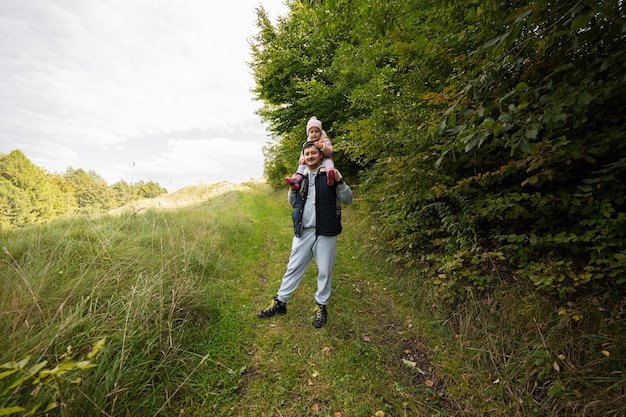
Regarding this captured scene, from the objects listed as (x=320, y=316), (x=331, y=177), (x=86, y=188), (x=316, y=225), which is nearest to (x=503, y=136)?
(x=331, y=177)

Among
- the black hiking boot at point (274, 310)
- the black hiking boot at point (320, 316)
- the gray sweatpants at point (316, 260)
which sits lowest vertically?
the black hiking boot at point (320, 316)

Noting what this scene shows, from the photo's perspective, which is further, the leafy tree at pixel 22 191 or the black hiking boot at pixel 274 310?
the leafy tree at pixel 22 191

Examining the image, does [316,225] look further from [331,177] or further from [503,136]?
[503,136]

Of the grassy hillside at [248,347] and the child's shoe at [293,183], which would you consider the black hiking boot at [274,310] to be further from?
the child's shoe at [293,183]

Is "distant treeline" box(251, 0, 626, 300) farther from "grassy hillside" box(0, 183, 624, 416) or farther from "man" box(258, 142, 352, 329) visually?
"man" box(258, 142, 352, 329)

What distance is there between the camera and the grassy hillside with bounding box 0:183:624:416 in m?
1.89

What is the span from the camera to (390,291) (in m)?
4.14

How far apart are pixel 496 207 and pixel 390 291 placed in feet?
7.46

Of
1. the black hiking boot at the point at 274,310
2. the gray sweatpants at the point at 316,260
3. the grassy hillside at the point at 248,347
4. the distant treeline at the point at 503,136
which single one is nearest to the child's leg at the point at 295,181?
the gray sweatpants at the point at 316,260

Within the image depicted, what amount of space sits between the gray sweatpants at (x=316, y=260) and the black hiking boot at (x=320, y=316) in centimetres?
10

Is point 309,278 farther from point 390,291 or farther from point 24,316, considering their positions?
point 24,316

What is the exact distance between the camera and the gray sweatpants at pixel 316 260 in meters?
3.14

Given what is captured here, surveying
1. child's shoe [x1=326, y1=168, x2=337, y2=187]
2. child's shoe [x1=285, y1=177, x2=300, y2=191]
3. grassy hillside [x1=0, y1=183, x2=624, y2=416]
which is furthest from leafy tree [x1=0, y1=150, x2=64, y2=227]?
child's shoe [x1=326, y1=168, x2=337, y2=187]

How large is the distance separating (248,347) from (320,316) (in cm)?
102
